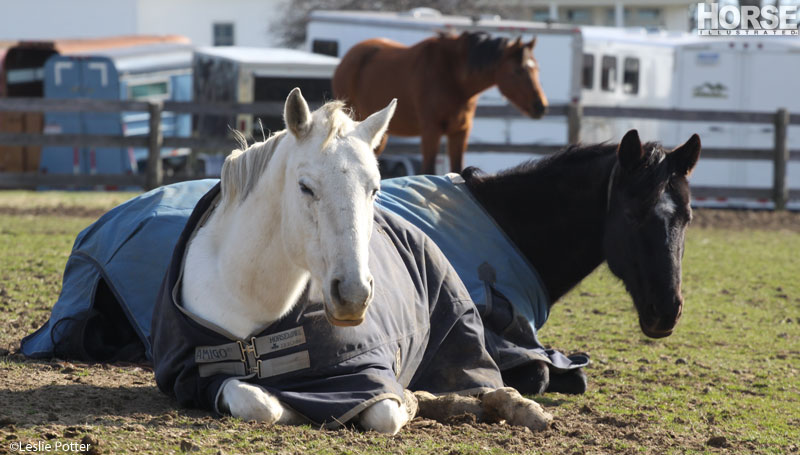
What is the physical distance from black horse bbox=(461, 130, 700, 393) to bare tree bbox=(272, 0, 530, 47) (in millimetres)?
27671

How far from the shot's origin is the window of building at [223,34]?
118 feet

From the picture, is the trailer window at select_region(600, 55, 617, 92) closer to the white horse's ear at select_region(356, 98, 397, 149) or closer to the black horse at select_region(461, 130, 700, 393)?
the black horse at select_region(461, 130, 700, 393)

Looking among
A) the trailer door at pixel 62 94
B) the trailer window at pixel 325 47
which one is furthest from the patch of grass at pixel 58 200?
the trailer window at pixel 325 47

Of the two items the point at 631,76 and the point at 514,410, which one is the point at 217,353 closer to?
the point at 514,410

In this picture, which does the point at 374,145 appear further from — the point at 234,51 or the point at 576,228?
the point at 234,51

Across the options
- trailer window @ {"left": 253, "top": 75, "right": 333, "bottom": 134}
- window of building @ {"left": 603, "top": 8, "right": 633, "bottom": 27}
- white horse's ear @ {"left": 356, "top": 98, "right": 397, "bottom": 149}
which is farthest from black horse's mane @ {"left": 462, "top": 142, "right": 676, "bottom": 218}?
window of building @ {"left": 603, "top": 8, "right": 633, "bottom": 27}

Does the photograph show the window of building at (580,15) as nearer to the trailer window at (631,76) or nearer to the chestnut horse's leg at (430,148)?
the trailer window at (631,76)

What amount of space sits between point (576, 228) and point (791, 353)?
1.98m

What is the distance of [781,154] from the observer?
14.6 metres

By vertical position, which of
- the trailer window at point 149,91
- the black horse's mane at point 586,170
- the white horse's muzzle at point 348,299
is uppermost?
the black horse's mane at point 586,170

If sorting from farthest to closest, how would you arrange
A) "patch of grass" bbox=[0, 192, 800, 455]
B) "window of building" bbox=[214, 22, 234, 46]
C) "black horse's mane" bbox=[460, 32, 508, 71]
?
"window of building" bbox=[214, 22, 234, 46]
"black horse's mane" bbox=[460, 32, 508, 71]
"patch of grass" bbox=[0, 192, 800, 455]

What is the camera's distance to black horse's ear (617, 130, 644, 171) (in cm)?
488

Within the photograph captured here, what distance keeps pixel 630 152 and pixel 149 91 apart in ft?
56.1

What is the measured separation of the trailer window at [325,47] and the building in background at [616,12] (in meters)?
24.4
